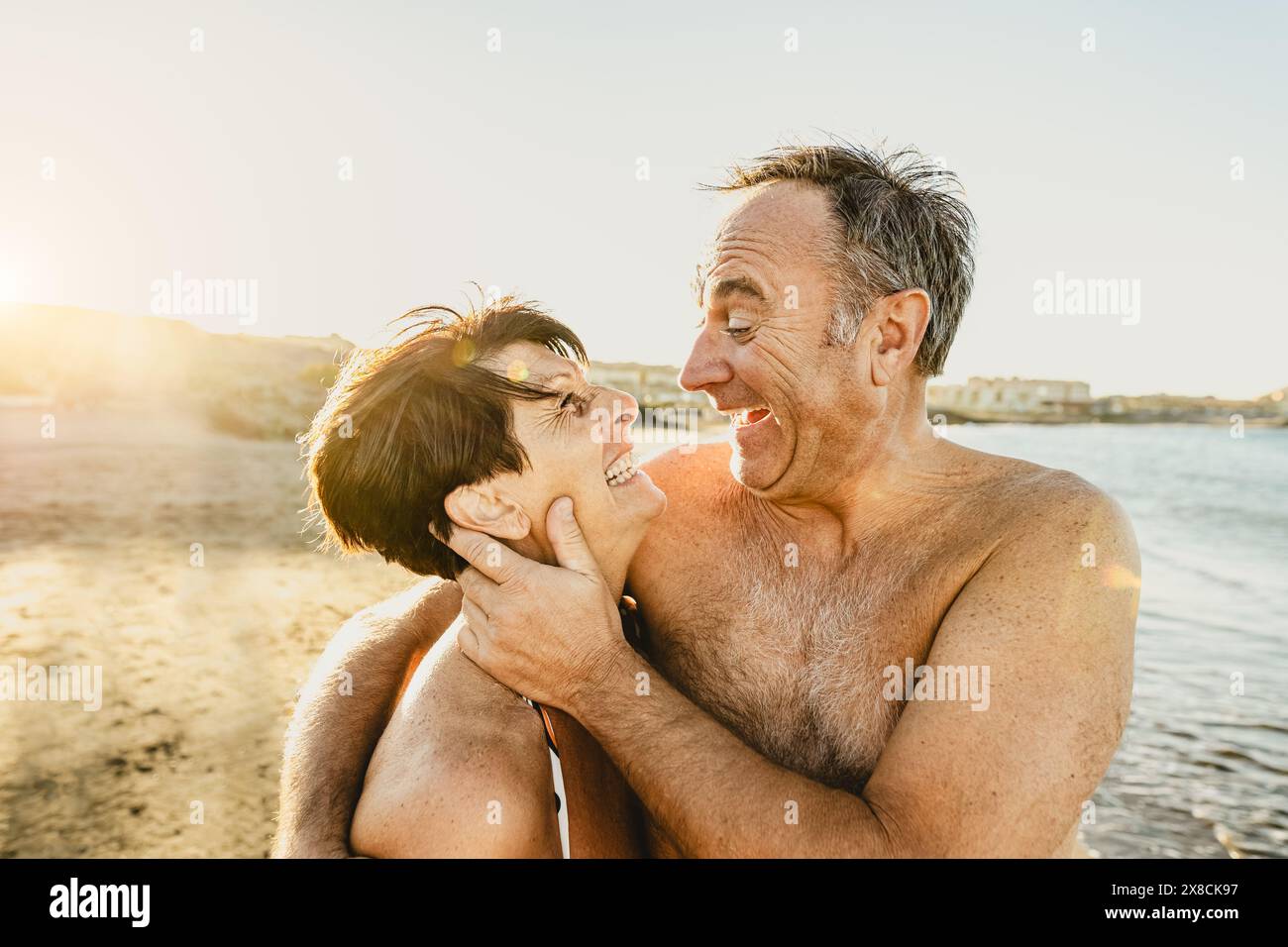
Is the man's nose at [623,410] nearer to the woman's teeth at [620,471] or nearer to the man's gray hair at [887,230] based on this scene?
the woman's teeth at [620,471]

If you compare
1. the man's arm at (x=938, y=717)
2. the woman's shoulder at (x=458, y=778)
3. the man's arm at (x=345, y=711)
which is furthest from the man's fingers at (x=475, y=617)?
the man's arm at (x=345, y=711)

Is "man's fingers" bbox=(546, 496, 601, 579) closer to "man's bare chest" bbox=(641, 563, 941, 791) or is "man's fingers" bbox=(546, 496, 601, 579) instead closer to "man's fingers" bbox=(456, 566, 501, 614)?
"man's fingers" bbox=(456, 566, 501, 614)

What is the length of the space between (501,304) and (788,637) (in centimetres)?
148

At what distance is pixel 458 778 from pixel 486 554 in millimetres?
669

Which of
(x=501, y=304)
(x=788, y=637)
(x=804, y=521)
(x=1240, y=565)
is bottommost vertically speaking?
(x=1240, y=565)

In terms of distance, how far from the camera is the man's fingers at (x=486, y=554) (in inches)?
105

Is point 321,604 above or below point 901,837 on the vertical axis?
below

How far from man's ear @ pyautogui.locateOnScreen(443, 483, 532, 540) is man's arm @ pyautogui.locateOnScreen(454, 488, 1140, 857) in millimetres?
103

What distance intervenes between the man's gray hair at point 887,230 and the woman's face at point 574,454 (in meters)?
0.87

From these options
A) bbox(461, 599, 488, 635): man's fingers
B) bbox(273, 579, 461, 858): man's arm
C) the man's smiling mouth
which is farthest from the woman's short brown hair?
the man's smiling mouth

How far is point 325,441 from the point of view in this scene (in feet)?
9.32
